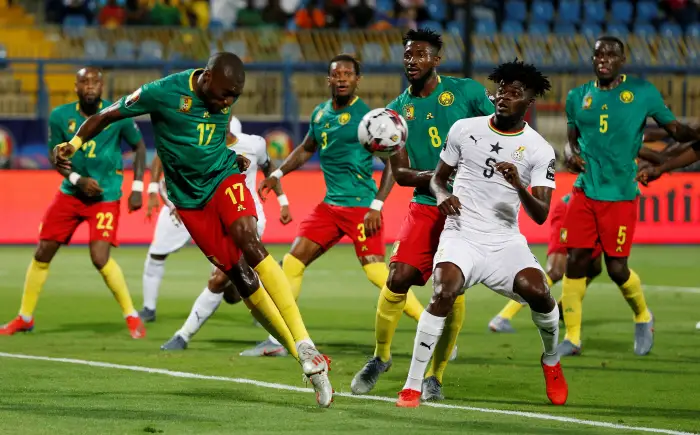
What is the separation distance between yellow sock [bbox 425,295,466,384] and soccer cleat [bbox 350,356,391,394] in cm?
32

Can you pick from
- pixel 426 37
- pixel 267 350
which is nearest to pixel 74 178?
pixel 267 350

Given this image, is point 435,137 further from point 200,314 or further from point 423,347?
point 200,314

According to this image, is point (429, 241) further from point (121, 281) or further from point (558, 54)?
point (558, 54)

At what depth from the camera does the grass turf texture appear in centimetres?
763

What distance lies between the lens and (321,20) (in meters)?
26.8

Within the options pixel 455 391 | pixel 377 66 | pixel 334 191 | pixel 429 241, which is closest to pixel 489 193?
pixel 429 241

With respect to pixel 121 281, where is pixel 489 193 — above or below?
above

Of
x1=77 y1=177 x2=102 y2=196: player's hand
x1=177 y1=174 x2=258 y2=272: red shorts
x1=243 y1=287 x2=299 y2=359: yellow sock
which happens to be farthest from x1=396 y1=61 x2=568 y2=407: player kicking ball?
x1=77 y1=177 x2=102 y2=196: player's hand

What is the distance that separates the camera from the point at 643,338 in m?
11.3

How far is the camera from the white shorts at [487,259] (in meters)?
8.31

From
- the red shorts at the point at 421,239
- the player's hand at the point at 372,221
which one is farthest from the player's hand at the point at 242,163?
the red shorts at the point at 421,239

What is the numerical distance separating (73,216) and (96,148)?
64cm

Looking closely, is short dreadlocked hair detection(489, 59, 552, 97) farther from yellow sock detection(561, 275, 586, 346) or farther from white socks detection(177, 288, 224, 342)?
white socks detection(177, 288, 224, 342)

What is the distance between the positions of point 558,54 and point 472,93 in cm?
1663
